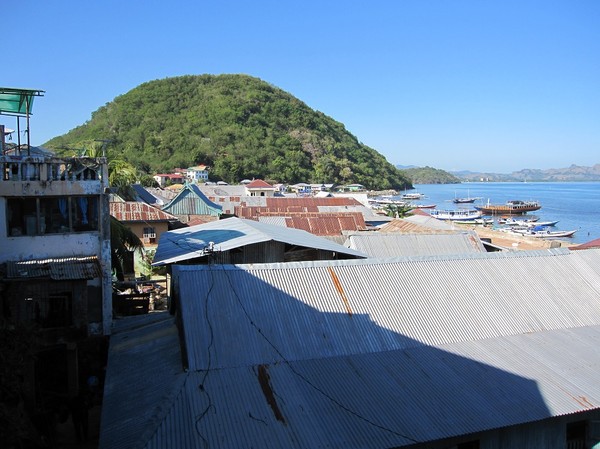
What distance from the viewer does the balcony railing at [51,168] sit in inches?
476

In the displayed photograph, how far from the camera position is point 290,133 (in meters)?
121

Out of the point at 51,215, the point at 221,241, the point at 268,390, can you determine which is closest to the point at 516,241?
the point at 221,241

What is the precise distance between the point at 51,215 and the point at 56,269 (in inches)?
58.9

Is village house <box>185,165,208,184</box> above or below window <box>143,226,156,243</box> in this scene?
above

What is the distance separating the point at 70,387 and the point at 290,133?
368ft

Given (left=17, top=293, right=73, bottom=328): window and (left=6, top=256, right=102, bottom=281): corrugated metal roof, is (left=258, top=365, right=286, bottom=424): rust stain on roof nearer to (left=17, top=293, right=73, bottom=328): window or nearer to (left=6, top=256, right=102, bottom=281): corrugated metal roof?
(left=6, top=256, right=102, bottom=281): corrugated metal roof

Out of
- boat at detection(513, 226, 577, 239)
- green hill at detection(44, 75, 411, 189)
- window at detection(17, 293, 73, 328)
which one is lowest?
boat at detection(513, 226, 577, 239)

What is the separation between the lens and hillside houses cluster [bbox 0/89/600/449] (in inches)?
308

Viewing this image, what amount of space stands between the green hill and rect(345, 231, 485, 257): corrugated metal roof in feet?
250

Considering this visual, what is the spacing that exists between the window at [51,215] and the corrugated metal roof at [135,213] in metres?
13.3

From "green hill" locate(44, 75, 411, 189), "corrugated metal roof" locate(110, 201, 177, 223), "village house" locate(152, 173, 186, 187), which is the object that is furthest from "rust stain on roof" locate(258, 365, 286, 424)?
"green hill" locate(44, 75, 411, 189)

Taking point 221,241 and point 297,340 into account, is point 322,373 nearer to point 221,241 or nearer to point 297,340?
point 297,340

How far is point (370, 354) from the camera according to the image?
9.52 meters

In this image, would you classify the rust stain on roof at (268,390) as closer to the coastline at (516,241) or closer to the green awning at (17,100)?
the green awning at (17,100)
